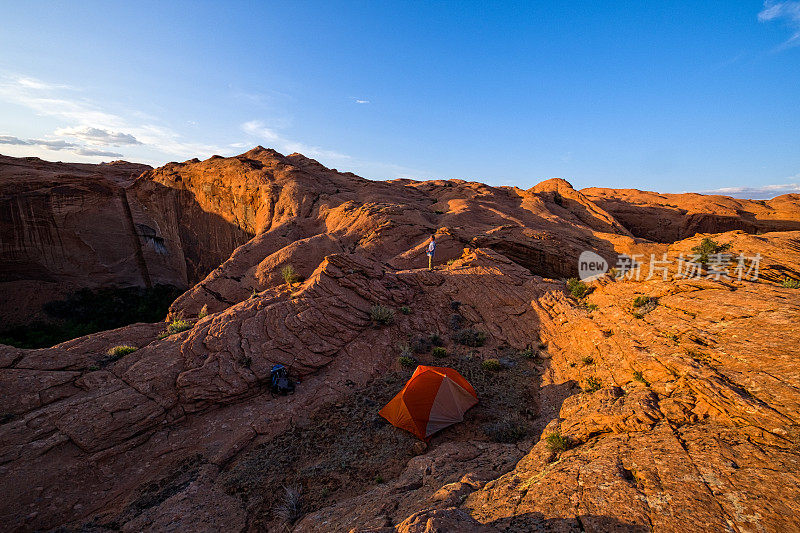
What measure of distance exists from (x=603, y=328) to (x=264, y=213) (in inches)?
1005

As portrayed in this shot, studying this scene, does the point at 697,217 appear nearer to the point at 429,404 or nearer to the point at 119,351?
the point at 429,404

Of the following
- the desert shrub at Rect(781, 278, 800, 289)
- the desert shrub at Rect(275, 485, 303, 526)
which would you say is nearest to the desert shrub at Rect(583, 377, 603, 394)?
the desert shrub at Rect(781, 278, 800, 289)

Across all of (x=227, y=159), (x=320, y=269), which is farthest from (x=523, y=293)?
(x=227, y=159)

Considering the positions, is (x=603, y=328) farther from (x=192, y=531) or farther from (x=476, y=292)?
(x=192, y=531)

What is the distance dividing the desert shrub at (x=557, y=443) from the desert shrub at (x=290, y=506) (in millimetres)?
5495

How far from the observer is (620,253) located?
22.8 meters

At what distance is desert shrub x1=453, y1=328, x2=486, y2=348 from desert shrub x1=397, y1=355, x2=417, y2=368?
228 centimetres

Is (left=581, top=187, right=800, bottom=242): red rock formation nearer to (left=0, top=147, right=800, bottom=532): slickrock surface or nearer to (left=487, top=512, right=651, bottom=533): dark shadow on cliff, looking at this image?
(left=0, top=147, right=800, bottom=532): slickrock surface

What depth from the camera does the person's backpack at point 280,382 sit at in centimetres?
1010

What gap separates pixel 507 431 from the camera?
8070mm

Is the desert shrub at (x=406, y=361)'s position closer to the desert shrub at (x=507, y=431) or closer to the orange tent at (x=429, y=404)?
the orange tent at (x=429, y=404)

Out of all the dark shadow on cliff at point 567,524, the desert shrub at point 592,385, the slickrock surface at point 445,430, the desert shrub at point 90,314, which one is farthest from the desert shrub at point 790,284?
the desert shrub at point 90,314

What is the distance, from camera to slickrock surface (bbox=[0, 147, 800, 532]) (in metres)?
4.75

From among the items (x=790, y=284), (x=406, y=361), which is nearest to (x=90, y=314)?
(x=406, y=361)
